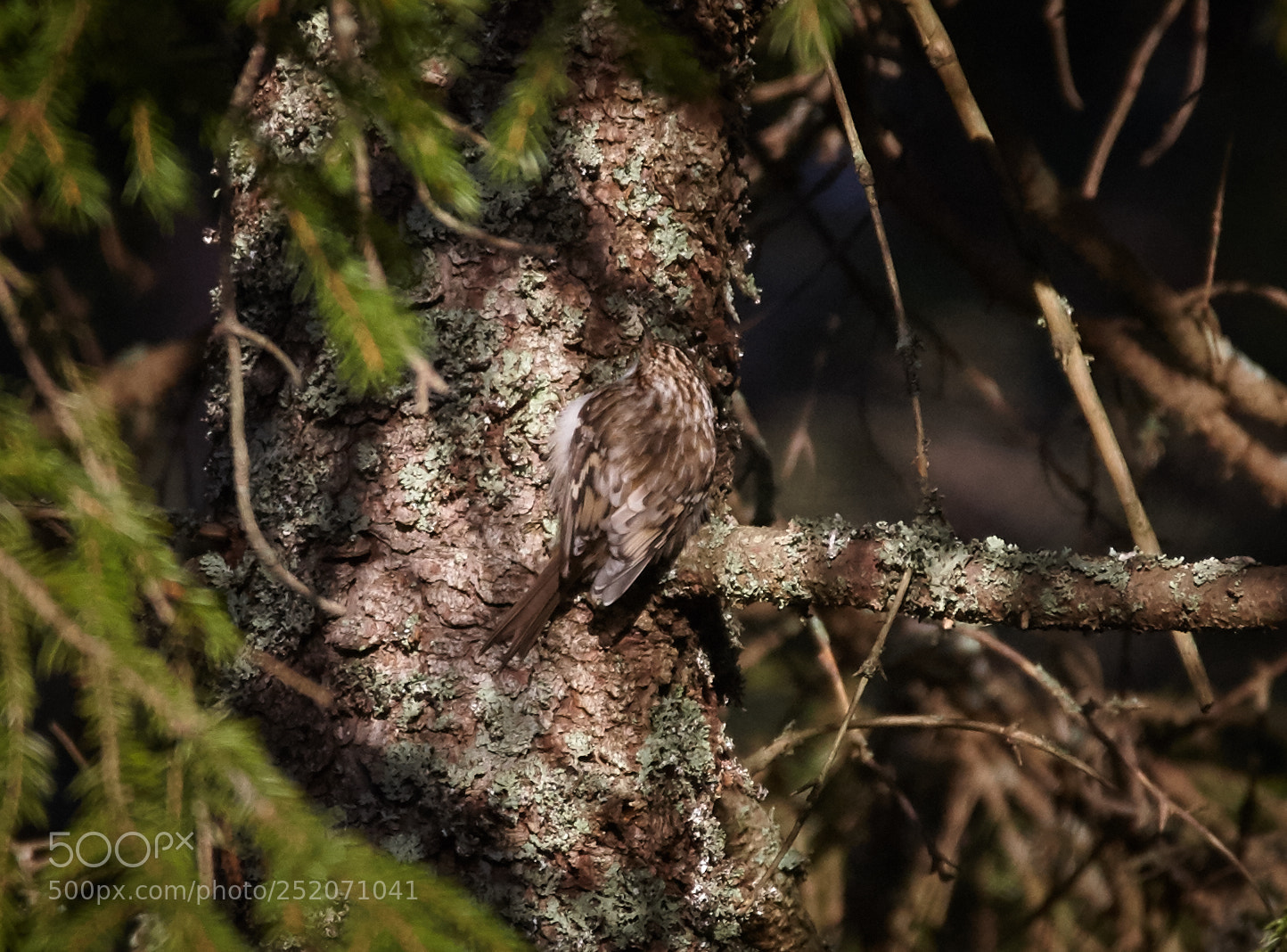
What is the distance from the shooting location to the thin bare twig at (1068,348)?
6.26 ft

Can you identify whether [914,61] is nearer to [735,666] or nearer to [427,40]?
[735,666]

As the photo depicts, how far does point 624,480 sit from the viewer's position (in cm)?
191

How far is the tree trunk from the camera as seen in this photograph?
1.60 m

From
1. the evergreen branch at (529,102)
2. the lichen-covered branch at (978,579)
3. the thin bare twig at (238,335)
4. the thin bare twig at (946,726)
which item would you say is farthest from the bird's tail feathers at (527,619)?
the evergreen branch at (529,102)

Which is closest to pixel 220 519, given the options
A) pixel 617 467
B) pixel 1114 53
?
→ pixel 617 467

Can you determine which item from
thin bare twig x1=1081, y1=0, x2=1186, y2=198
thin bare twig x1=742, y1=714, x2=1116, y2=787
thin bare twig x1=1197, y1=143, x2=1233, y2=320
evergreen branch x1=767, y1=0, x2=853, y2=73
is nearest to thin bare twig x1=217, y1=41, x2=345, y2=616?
evergreen branch x1=767, y1=0, x2=853, y2=73

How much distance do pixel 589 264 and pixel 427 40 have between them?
70cm

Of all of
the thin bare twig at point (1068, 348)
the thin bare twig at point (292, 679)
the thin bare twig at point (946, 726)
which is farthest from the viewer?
the thin bare twig at point (1068, 348)

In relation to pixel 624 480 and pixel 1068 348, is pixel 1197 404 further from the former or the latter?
pixel 624 480

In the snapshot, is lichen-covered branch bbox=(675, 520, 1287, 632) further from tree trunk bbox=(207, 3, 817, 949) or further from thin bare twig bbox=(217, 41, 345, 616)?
thin bare twig bbox=(217, 41, 345, 616)

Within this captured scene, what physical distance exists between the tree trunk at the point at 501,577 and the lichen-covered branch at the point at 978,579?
0.19 m

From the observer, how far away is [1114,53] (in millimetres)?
3889

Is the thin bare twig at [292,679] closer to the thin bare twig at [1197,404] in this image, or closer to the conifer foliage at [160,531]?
the conifer foliage at [160,531]

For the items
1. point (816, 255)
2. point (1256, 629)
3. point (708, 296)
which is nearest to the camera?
point (1256, 629)
